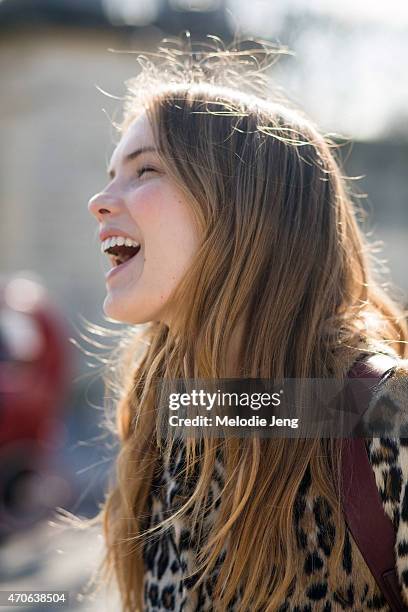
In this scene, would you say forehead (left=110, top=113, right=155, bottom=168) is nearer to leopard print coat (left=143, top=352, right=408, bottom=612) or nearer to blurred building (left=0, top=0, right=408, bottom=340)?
leopard print coat (left=143, top=352, right=408, bottom=612)

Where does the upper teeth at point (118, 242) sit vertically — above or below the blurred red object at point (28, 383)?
below

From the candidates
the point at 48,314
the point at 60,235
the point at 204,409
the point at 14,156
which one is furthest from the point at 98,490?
the point at 14,156

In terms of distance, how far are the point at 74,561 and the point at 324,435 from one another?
3.97 m

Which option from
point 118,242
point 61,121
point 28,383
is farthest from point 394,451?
point 61,121

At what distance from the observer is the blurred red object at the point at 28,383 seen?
19.1ft

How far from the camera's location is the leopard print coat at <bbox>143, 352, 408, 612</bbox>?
4.81 ft

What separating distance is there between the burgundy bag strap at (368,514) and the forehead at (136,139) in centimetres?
87

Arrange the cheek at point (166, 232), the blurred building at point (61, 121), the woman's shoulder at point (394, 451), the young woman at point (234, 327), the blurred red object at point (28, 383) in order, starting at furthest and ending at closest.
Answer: the blurred building at point (61, 121) → the blurred red object at point (28, 383) → the cheek at point (166, 232) → the young woman at point (234, 327) → the woman's shoulder at point (394, 451)

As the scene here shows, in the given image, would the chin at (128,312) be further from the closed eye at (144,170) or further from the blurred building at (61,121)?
the blurred building at (61,121)

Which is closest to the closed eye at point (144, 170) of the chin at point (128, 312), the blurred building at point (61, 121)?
the chin at point (128, 312)

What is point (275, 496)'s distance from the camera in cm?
164

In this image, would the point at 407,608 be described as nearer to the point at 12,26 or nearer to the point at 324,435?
the point at 324,435

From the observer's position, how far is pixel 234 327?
1.85 meters

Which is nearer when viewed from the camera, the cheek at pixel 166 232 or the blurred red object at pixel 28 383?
the cheek at pixel 166 232
